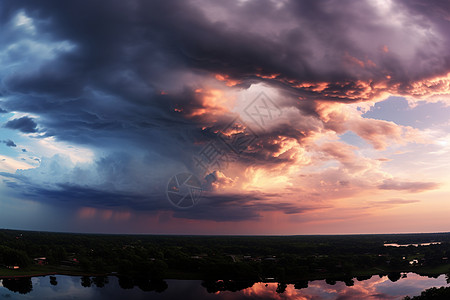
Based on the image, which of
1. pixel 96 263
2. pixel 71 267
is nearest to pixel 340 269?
pixel 96 263

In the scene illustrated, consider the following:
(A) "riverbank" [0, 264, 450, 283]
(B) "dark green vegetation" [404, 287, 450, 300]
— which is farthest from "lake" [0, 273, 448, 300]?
(B) "dark green vegetation" [404, 287, 450, 300]

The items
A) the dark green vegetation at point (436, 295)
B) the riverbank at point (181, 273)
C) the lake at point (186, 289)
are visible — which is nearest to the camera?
the dark green vegetation at point (436, 295)

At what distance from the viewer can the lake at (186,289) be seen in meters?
78.1

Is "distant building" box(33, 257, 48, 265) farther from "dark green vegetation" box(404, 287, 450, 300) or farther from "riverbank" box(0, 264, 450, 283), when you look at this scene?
"dark green vegetation" box(404, 287, 450, 300)

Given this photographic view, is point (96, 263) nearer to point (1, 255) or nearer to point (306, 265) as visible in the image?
point (1, 255)

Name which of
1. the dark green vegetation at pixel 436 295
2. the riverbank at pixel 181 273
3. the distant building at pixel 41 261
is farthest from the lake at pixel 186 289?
the dark green vegetation at pixel 436 295

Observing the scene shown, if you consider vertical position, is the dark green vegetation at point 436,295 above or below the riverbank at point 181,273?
above

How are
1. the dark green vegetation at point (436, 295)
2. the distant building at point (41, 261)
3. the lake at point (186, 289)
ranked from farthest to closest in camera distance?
the distant building at point (41, 261), the lake at point (186, 289), the dark green vegetation at point (436, 295)

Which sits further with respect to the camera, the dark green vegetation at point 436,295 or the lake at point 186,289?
the lake at point 186,289

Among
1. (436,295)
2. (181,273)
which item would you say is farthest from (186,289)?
(436,295)

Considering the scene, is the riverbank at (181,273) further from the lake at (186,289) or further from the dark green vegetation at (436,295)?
the dark green vegetation at (436,295)

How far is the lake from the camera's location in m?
78.1

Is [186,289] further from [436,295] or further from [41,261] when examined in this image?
[41,261]

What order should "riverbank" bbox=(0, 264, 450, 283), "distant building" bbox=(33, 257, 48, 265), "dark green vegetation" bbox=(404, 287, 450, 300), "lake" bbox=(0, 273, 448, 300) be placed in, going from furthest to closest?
1. "distant building" bbox=(33, 257, 48, 265)
2. "riverbank" bbox=(0, 264, 450, 283)
3. "lake" bbox=(0, 273, 448, 300)
4. "dark green vegetation" bbox=(404, 287, 450, 300)
